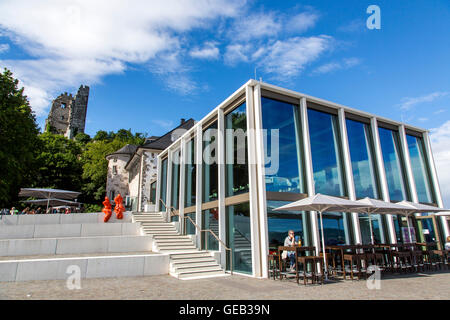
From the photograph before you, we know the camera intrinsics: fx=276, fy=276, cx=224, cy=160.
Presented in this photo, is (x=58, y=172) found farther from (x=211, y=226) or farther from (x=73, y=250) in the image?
(x=211, y=226)

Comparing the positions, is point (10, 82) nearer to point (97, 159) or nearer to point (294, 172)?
point (294, 172)

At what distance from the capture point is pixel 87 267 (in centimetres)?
916

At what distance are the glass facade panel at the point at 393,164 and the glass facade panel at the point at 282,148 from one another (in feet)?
21.5

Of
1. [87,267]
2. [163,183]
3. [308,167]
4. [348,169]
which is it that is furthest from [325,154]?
[163,183]

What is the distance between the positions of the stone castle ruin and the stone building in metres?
65.0

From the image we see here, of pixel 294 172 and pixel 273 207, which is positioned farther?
pixel 294 172

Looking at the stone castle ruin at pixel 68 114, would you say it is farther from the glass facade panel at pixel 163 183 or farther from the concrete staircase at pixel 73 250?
the concrete staircase at pixel 73 250

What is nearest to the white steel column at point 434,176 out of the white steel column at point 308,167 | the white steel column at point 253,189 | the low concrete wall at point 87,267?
the white steel column at point 308,167

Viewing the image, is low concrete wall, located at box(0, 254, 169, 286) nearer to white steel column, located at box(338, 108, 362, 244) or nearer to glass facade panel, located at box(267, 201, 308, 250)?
glass facade panel, located at box(267, 201, 308, 250)

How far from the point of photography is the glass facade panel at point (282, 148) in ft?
35.0

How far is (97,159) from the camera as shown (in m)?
44.6

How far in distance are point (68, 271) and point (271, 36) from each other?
9796mm
